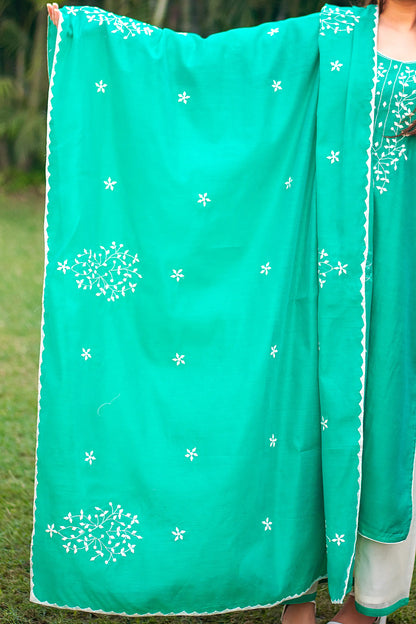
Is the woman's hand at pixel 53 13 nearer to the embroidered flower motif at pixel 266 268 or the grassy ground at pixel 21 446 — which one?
the embroidered flower motif at pixel 266 268

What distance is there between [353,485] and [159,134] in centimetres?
87

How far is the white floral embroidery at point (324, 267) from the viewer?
1.76m

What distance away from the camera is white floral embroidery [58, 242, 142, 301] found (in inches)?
72.1

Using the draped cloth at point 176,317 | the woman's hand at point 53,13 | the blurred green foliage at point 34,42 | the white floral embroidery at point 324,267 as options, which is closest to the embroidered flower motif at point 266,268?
the draped cloth at point 176,317

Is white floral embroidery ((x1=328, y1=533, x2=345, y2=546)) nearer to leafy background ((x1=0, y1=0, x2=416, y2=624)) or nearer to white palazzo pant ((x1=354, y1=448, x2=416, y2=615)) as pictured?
white palazzo pant ((x1=354, y1=448, x2=416, y2=615))

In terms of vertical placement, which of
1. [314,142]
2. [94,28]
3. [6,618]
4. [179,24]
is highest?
[179,24]

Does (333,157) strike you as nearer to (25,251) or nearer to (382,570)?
(382,570)

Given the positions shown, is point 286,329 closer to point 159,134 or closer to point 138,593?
point 159,134

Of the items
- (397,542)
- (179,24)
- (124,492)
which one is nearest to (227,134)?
(124,492)

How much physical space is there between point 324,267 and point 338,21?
533mm

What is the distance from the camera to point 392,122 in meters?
1.76

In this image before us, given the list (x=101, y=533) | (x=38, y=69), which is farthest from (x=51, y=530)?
(x=38, y=69)

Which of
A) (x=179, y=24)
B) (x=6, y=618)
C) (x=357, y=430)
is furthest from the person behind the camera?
(x=179, y=24)

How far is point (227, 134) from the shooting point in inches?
72.4
